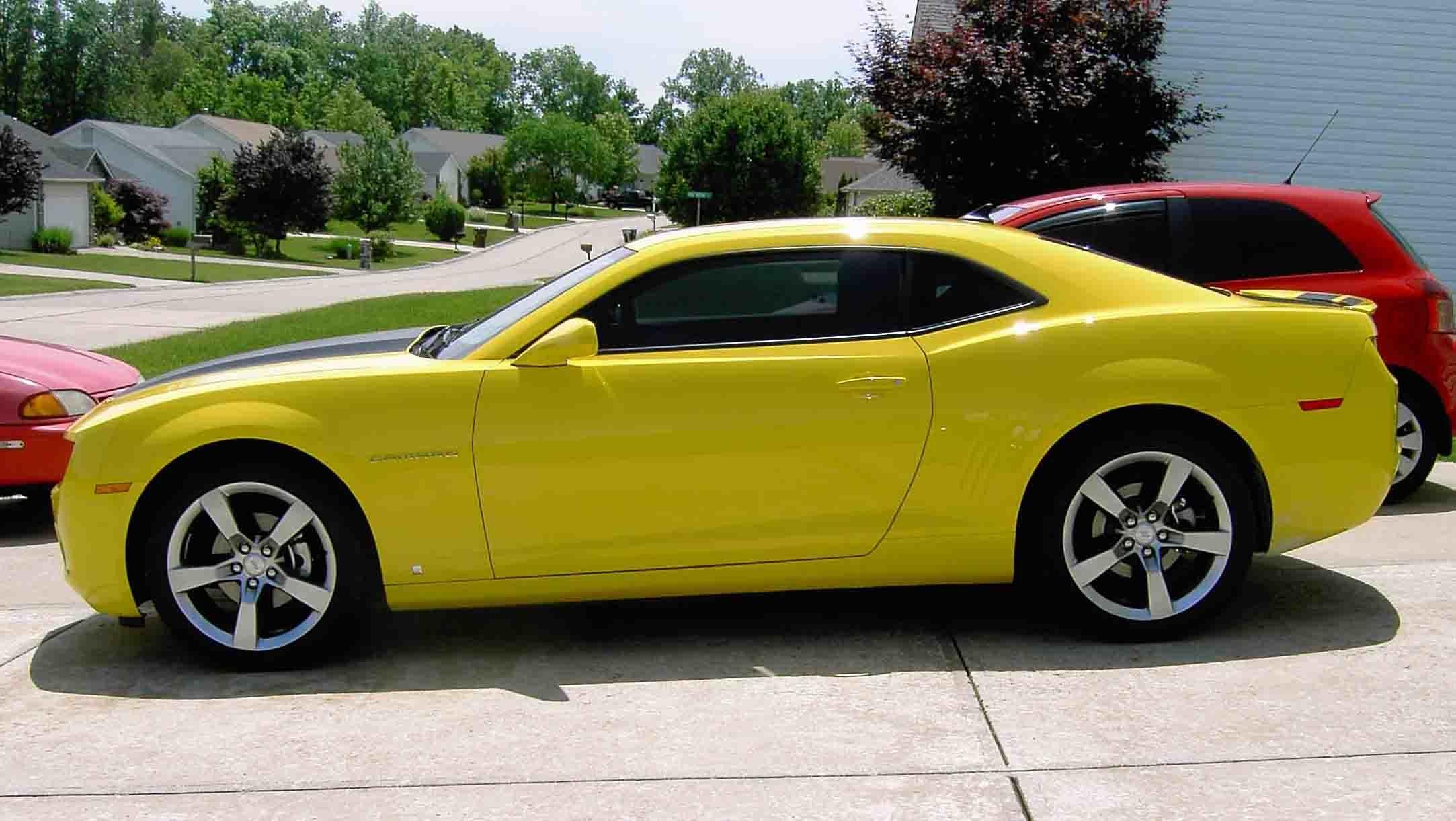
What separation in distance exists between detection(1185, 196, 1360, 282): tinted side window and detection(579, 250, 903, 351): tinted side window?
290 cm

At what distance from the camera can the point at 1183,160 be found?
67.7 ft

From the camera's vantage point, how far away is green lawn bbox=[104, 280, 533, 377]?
16.0 meters

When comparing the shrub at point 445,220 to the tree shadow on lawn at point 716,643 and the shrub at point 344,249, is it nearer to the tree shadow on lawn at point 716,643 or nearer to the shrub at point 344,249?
the shrub at point 344,249

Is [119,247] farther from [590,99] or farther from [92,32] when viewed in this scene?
[590,99]

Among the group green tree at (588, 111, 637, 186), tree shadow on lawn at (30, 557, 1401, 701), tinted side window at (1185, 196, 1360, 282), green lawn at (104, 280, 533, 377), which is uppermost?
green tree at (588, 111, 637, 186)

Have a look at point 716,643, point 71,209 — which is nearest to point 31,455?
point 716,643

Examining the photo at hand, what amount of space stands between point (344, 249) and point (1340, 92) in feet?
143

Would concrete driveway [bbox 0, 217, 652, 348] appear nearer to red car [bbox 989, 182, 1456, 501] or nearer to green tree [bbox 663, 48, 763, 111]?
red car [bbox 989, 182, 1456, 501]

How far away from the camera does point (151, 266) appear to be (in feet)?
143

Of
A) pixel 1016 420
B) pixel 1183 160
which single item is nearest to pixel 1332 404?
pixel 1016 420

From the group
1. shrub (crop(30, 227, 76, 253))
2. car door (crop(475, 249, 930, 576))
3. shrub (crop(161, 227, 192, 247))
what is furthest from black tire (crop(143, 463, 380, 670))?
shrub (crop(161, 227, 192, 247))

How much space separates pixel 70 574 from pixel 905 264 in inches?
119

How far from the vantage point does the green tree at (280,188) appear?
5322 cm

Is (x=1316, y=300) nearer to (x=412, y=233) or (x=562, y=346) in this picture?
(x=562, y=346)
